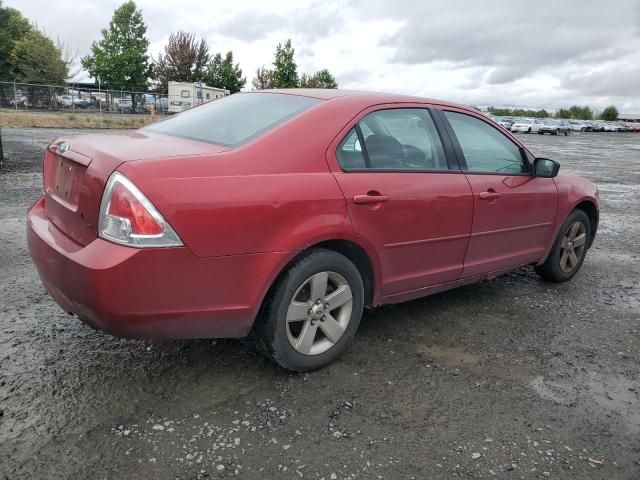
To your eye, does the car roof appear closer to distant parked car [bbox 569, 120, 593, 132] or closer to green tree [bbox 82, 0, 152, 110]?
green tree [bbox 82, 0, 152, 110]

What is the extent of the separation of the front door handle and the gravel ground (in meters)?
0.91

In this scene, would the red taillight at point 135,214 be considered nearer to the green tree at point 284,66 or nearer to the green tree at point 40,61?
the green tree at point 284,66

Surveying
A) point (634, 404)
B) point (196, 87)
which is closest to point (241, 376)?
point (634, 404)

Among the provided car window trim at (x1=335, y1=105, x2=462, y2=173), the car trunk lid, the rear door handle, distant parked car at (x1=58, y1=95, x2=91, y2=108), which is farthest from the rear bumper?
distant parked car at (x1=58, y1=95, x2=91, y2=108)

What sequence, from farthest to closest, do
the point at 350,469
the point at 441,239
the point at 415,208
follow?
1. the point at 441,239
2. the point at 415,208
3. the point at 350,469

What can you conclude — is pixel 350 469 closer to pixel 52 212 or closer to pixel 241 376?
pixel 241 376

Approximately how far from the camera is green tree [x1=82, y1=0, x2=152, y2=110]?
5809 cm

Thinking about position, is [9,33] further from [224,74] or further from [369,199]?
[369,199]

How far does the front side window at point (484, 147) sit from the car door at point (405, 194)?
0.23 metres

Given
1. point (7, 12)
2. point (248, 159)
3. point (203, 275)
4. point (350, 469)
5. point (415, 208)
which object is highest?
point (7, 12)

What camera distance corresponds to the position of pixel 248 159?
277 centimetres

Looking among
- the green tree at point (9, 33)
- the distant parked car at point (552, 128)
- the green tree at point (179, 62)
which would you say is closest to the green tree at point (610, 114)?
the distant parked car at point (552, 128)

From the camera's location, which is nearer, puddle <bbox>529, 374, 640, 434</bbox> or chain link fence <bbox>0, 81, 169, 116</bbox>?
puddle <bbox>529, 374, 640, 434</bbox>

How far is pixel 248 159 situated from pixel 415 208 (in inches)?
45.6
